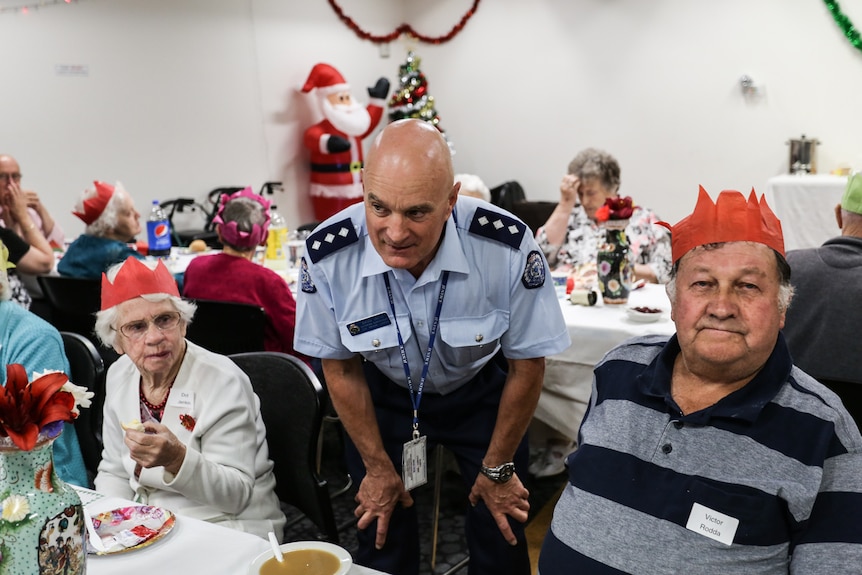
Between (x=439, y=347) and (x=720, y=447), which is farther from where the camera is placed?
(x=439, y=347)

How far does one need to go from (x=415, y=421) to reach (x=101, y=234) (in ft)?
8.55

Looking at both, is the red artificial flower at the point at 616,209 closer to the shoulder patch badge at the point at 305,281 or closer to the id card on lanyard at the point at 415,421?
the id card on lanyard at the point at 415,421

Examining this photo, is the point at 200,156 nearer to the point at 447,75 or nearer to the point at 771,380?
the point at 447,75

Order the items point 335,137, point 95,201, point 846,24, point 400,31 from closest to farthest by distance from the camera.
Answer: point 95,201 < point 846,24 < point 335,137 < point 400,31

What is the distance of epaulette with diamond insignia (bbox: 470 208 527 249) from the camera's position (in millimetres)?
1884

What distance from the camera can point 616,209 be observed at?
2.92 m

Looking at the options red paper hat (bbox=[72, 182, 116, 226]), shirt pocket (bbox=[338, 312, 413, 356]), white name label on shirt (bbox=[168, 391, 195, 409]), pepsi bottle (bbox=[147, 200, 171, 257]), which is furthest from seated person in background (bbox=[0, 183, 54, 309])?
shirt pocket (bbox=[338, 312, 413, 356])

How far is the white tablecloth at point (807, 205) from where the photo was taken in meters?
5.88

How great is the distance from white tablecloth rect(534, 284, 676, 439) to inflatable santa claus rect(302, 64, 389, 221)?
4739 mm

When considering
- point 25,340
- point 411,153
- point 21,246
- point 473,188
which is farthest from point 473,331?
point 21,246

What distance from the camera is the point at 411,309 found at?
191 centimetres

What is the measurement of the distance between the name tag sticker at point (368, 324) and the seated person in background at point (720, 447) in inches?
23.1

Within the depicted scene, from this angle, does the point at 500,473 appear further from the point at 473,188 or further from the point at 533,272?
the point at 473,188

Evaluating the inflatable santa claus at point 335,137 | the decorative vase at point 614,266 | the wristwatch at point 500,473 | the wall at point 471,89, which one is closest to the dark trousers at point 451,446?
the wristwatch at point 500,473
